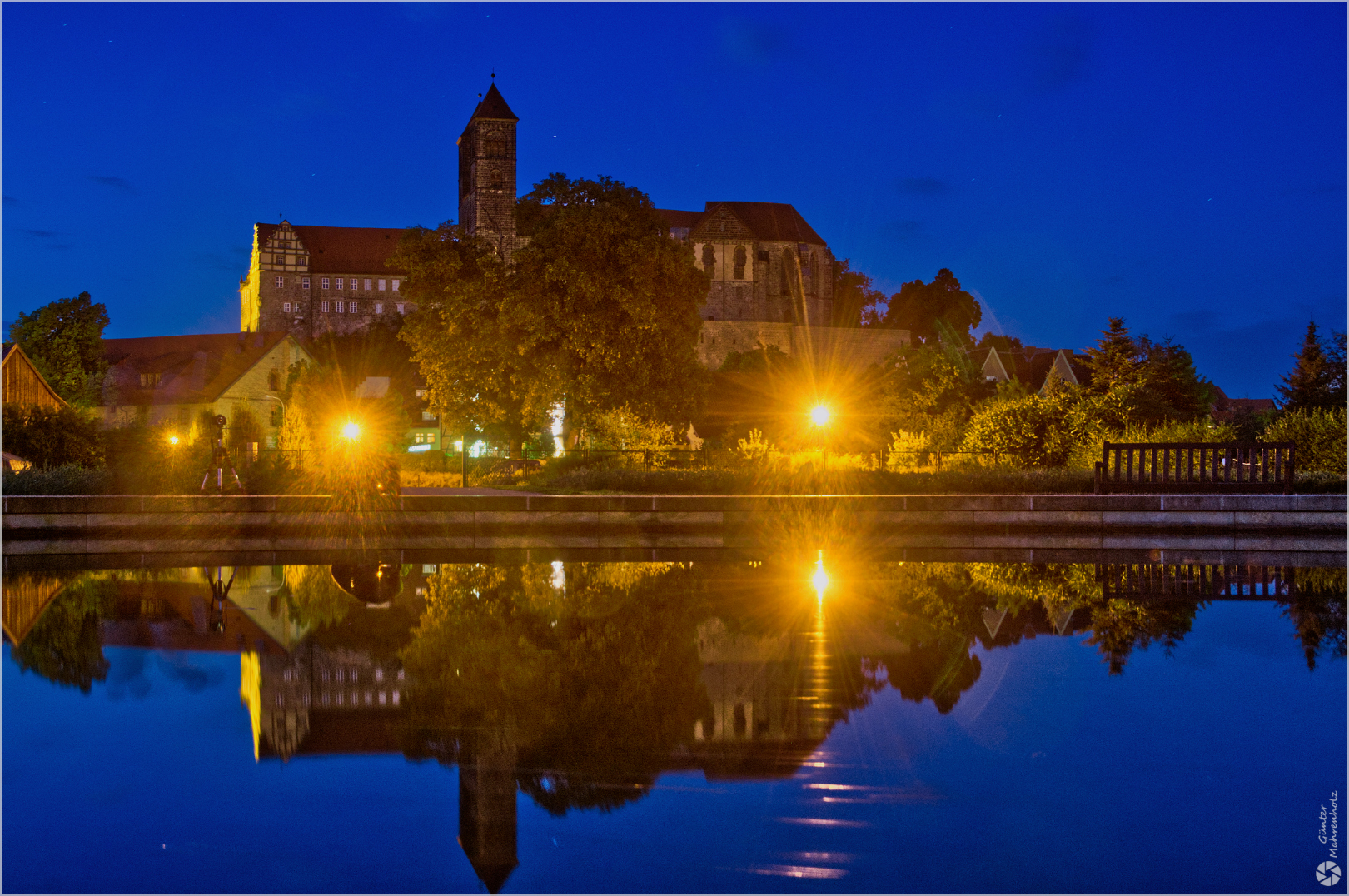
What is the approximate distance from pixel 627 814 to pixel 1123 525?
13976mm

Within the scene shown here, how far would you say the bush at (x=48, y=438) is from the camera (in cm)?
2962

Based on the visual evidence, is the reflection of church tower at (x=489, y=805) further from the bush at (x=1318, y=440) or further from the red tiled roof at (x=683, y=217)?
the red tiled roof at (x=683, y=217)

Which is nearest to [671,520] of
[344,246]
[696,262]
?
[696,262]

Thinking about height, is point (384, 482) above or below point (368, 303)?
below

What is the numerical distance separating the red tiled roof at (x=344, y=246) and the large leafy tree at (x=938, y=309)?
52351mm

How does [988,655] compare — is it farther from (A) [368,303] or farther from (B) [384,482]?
(A) [368,303]

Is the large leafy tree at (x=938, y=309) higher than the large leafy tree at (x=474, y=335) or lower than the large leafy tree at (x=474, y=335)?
higher

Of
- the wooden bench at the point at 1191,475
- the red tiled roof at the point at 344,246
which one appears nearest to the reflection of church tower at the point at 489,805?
the wooden bench at the point at 1191,475

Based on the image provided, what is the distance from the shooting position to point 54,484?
1781 centimetres

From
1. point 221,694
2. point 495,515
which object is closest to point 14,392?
point 495,515

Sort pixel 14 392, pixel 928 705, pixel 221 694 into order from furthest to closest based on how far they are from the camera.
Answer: pixel 14 392, pixel 221 694, pixel 928 705

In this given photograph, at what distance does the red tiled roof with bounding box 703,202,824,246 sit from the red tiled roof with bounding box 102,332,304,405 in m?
43.4

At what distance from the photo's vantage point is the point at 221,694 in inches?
295

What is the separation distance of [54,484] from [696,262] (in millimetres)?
80684
